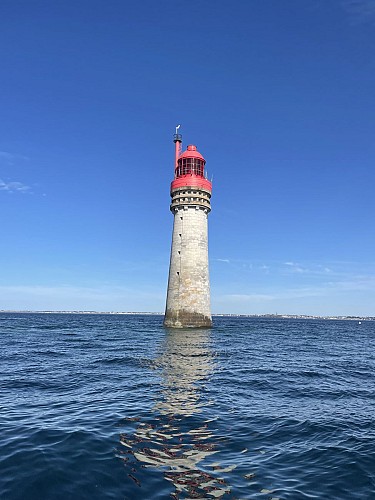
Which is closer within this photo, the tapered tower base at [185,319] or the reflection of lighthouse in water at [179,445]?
the reflection of lighthouse in water at [179,445]

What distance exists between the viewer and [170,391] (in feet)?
43.0

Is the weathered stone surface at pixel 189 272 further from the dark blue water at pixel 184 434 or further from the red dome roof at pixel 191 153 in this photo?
the dark blue water at pixel 184 434

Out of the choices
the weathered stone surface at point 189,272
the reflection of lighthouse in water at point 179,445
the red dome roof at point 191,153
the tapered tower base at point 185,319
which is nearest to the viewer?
the reflection of lighthouse in water at point 179,445

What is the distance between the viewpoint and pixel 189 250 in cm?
4122

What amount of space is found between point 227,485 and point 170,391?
6.95 m

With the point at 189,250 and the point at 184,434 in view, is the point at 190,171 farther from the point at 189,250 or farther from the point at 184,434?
the point at 184,434

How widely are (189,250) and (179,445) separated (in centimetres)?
3341

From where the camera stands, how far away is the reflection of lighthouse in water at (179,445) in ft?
21.1

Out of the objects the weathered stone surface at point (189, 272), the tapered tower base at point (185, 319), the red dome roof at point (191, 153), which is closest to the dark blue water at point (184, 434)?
the tapered tower base at point (185, 319)

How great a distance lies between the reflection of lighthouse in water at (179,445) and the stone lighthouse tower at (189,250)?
26.4 meters

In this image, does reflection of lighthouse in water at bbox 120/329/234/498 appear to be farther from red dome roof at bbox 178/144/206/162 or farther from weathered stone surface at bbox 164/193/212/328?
red dome roof at bbox 178/144/206/162

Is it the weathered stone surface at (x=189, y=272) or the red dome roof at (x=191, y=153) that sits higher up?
the red dome roof at (x=191, y=153)

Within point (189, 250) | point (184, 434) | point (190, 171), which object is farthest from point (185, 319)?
point (184, 434)

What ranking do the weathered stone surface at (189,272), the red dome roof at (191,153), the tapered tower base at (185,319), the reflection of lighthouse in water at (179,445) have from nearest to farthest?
the reflection of lighthouse in water at (179,445), the tapered tower base at (185,319), the weathered stone surface at (189,272), the red dome roof at (191,153)
